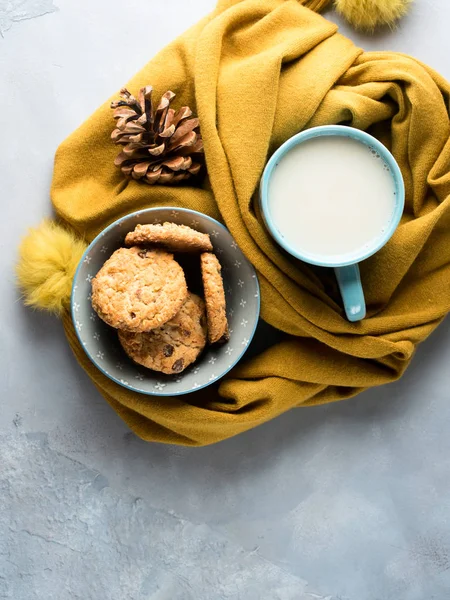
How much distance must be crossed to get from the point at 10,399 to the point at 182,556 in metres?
0.44

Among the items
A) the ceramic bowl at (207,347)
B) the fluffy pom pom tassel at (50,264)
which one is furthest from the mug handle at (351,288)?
the fluffy pom pom tassel at (50,264)

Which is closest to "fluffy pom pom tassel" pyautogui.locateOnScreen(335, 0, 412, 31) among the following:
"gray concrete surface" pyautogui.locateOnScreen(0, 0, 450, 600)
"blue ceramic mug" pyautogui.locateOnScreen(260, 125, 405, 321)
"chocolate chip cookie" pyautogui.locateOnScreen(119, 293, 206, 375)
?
"gray concrete surface" pyautogui.locateOnScreen(0, 0, 450, 600)

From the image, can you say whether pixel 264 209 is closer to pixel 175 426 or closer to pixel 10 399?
pixel 175 426

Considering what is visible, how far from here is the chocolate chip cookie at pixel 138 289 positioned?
921mm

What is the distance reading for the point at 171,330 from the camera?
39.1 inches

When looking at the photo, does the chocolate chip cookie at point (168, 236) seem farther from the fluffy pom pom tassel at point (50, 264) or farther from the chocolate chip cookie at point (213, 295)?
the fluffy pom pom tassel at point (50, 264)

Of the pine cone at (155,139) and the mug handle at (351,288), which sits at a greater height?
the pine cone at (155,139)

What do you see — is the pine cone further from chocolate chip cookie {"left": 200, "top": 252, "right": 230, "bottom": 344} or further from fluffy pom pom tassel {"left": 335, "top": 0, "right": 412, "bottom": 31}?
fluffy pom pom tassel {"left": 335, "top": 0, "right": 412, "bottom": 31}

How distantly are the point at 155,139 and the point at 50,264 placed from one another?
0.89 feet

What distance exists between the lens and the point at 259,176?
97 cm

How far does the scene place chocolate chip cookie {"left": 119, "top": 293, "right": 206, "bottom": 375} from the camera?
3.23 ft

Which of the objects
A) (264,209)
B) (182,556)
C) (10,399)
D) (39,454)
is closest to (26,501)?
(39,454)

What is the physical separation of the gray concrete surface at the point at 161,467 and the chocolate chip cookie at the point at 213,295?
0.32m

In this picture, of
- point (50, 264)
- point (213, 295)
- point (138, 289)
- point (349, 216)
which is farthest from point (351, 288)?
point (50, 264)
